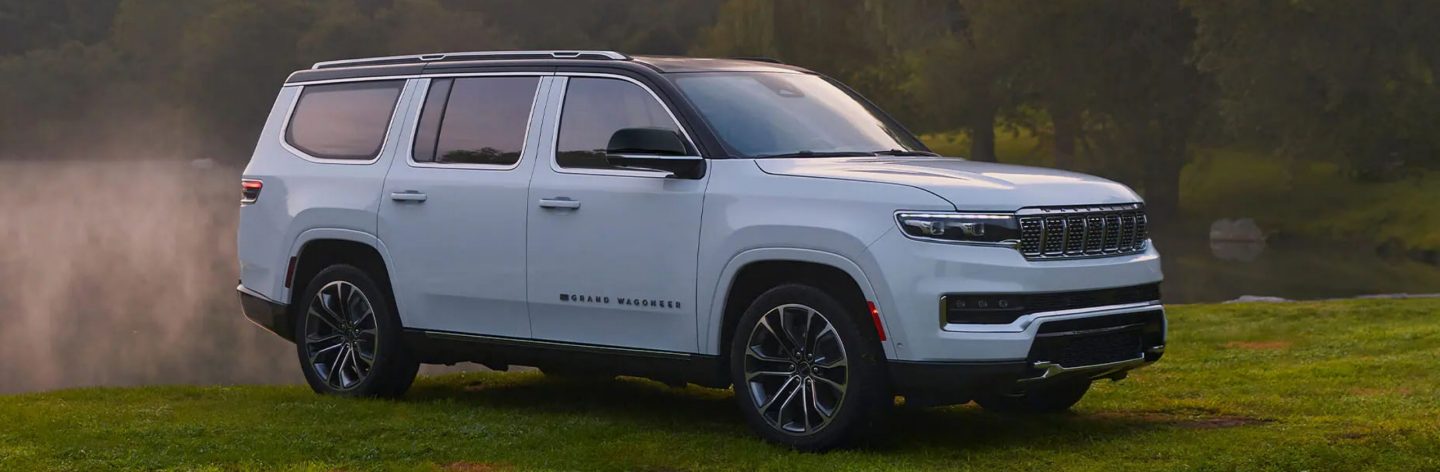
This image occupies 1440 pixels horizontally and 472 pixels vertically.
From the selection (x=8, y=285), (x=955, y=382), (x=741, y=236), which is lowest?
(x=8, y=285)

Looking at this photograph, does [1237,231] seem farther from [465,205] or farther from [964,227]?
[964,227]

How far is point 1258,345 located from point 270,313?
25.1 ft

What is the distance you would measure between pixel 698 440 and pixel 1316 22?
35.6 metres

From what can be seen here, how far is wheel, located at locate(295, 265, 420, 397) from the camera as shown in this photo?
994 cm

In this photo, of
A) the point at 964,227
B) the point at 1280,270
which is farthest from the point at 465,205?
the point at 1280,270

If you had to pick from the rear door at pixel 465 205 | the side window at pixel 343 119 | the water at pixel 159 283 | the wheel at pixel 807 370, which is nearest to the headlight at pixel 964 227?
the wheel at pixel 807 370

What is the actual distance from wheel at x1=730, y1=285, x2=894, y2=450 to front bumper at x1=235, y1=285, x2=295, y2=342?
346 centimetres

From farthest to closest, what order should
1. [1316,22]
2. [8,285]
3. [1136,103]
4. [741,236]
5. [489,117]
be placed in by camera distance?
[1136,103]
[1316,22]
[8,285]
[489,117]
[741,236]

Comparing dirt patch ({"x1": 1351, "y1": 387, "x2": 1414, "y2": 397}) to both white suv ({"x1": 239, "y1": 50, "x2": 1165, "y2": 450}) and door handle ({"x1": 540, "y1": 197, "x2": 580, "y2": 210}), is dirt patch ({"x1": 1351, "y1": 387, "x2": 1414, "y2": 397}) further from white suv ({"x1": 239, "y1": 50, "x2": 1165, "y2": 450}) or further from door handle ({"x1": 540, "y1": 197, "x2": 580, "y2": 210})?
door handle ({"x1": 540, "y1": 197, "x2": 580, "y2": 210})

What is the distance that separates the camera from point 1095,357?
7898 millimetres

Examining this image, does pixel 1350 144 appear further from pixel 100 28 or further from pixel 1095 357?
pixel 100 28

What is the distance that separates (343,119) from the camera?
10.3m

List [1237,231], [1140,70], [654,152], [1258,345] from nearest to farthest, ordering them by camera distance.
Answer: [654,152] < [1258,345] < [1140,70] < [1237,231]

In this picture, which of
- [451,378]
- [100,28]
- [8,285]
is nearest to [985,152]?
[8,285]
